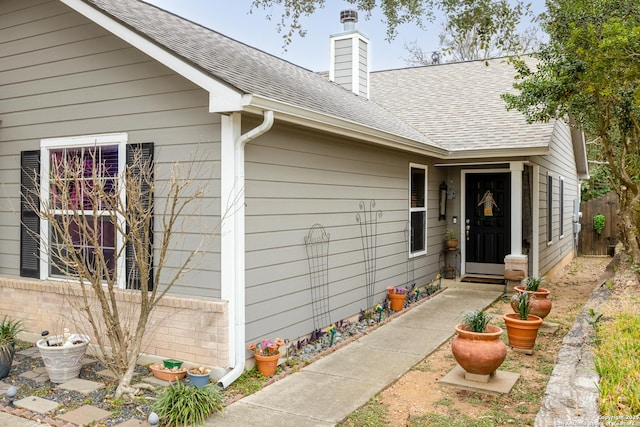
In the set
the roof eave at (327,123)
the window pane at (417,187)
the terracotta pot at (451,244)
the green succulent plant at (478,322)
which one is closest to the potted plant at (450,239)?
the terracotta pot at (451,244)

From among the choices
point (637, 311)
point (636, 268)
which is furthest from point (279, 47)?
point (636, 268)

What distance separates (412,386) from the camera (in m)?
4.81

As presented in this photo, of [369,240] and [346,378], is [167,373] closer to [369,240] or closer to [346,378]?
[346,378]

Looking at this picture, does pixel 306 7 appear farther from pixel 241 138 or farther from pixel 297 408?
pixel 297 408

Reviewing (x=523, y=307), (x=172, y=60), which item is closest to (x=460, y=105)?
(x=523, y=307)

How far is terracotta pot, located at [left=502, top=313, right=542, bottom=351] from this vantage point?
559 centimetres

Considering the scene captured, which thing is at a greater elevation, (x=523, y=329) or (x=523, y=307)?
(x=523, y=307)

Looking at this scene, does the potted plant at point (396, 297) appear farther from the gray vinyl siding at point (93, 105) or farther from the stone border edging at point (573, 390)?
the gray vinyl siding at point (93, 105)

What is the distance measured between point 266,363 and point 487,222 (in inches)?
282

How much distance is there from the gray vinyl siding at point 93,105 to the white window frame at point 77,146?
0.08 m

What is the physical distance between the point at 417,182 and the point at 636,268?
3782mm

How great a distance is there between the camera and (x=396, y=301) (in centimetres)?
790

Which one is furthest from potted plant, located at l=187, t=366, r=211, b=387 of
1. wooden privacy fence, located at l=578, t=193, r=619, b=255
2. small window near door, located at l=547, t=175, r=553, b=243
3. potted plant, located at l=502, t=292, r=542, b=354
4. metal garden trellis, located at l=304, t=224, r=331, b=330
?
wooden privacy fence, located at l=578, t=193, r=619, b=255

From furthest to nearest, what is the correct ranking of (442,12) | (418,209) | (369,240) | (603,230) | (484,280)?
(603,230) < (484,280) < (418,209) < (369,240) < (442,12)
